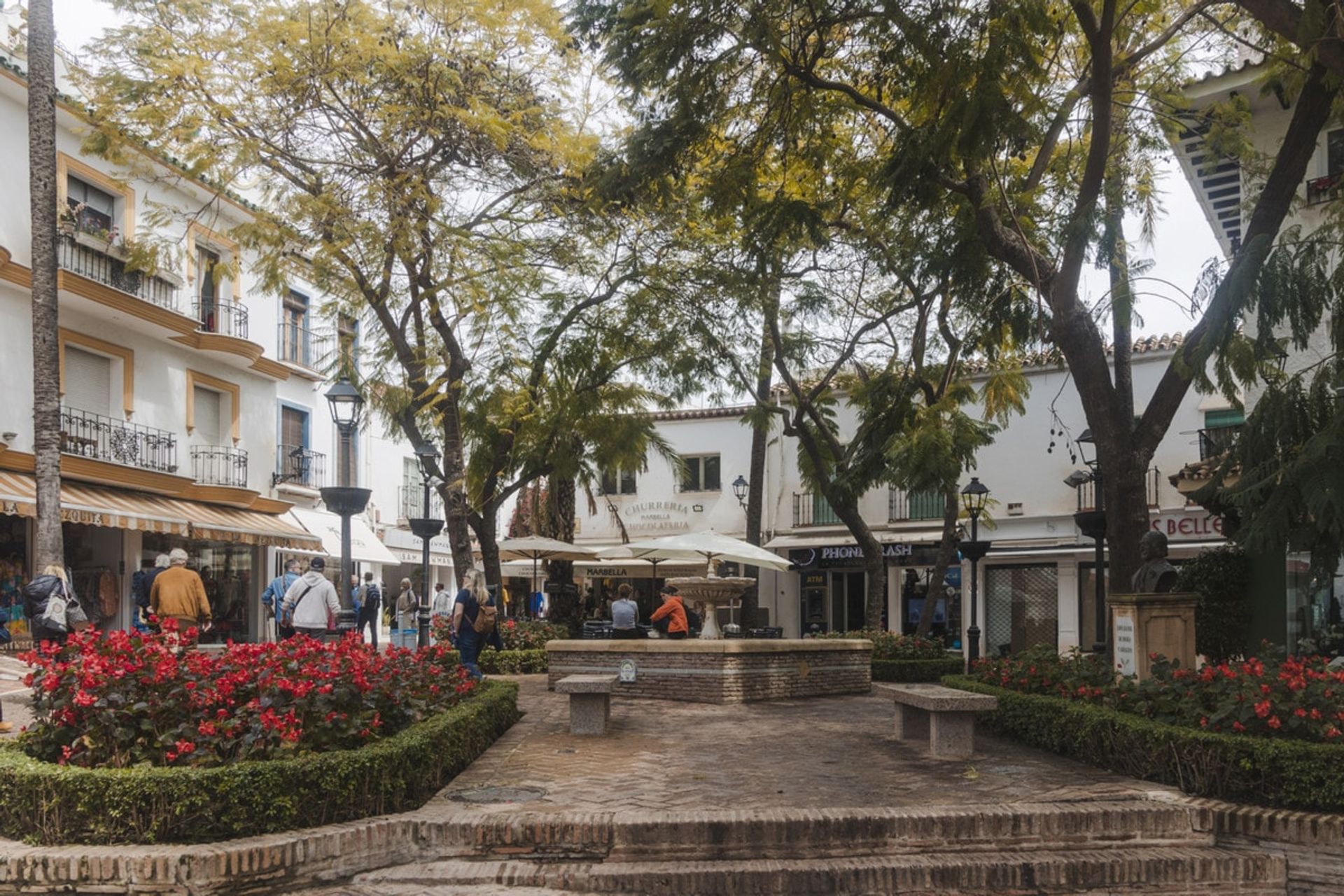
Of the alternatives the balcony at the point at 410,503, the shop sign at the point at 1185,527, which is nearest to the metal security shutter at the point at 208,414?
the balcony at the point at 410,503

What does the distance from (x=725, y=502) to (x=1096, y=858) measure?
27.4m

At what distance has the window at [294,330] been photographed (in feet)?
94.4

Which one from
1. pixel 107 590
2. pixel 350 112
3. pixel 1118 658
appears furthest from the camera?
pixel 107 590

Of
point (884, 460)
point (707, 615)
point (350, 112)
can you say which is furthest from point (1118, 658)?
point (350, 112)

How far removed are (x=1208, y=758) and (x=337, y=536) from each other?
25.3 metres

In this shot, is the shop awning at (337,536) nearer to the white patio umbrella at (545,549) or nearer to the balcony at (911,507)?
the white patio umbrella at (545,549)

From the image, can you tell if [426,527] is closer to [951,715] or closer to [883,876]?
[951,715]

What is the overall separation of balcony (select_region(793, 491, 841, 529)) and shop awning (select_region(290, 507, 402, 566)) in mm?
10830

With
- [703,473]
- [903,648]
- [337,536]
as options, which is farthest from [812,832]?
[703,473]

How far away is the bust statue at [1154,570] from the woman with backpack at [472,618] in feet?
23.7

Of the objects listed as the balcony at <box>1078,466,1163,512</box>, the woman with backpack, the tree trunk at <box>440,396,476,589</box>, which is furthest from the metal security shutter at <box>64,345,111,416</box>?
the balcony at <box>1078,466,1163,512</box>

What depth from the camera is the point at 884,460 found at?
13383mm

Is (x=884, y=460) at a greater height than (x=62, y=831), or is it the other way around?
(x=884, y=460)

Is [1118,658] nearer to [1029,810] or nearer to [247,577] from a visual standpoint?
[1029,810]
